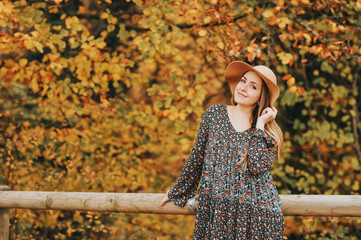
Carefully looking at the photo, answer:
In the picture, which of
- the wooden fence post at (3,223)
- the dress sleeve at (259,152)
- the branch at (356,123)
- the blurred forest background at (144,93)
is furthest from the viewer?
the branch at (356,123)

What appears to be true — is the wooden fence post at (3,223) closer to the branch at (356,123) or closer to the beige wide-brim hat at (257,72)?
the beige wide-brim hat at (257,72)

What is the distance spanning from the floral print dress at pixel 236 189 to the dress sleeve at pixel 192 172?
0.06 metres

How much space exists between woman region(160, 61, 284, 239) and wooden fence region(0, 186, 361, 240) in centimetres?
23

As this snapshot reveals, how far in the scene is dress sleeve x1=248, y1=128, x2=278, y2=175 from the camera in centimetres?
249

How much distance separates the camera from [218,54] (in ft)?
15.5

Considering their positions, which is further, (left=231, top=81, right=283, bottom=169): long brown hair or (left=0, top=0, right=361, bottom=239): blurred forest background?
(left=0, top=0, right=361, bottom=239): blurred forest background

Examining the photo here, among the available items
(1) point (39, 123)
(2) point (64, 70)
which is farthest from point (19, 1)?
(1) point (39, 123)

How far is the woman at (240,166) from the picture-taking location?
251 cm

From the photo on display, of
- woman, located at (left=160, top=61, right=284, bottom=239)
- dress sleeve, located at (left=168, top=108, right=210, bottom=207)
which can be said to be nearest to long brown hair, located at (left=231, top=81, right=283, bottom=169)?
woman, located at (left=160, top=61, right=284, bottom=239)

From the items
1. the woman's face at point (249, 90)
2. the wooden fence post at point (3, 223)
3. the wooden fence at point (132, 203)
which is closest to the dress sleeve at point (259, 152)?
the woman's face at point (249, 90)

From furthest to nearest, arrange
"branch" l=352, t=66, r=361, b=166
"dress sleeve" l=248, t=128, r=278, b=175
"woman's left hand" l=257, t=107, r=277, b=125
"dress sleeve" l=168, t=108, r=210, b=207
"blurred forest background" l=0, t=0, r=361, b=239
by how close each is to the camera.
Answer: "branch" l=352, t=66, r=361, b=166, "blurred forest background" l=0, t=0, r=361, b=239, "dress sleeve" l=168, t=108, r=210, b=207, "woman's left hand" l=257, t=107, r=277, b=125, "dress sleeve" l=248, t=128, r=278, b=175

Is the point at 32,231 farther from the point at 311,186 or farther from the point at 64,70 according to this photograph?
the point at 311,186

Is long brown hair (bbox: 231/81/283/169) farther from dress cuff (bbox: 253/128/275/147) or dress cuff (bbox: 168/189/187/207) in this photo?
dress cuff (bbox: 168/189/187/207)

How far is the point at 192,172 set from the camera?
2.74 metres
